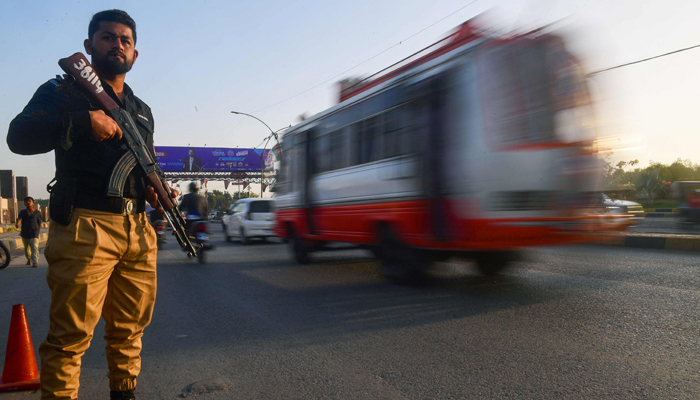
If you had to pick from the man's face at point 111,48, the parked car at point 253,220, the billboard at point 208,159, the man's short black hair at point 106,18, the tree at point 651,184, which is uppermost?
the billboard at point 208,159

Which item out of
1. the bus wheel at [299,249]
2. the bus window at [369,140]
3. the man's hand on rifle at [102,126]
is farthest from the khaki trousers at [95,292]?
the bus wheel at [299,249]

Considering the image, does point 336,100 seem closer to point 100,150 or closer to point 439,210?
point 439,210

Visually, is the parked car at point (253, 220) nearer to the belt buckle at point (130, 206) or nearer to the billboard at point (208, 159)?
the belt buckle at point (130, 206)

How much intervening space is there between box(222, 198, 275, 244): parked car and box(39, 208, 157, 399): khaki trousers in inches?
521

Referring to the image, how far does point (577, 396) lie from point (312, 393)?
152cm

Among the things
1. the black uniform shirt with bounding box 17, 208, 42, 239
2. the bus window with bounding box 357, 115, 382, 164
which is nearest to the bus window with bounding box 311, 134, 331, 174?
the bus window with bounding box 357, 115, 382, 164

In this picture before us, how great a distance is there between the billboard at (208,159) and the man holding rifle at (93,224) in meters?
49.9

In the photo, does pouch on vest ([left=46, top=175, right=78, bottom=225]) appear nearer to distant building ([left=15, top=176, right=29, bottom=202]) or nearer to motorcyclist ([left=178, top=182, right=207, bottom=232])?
motorcyclist ([left=178, top=182, right=207, bottom=232])

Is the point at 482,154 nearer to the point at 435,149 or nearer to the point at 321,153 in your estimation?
the point at 435,149

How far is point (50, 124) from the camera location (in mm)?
2217

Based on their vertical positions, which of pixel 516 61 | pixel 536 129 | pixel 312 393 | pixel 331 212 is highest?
pixel 516 61

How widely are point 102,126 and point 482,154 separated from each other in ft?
13.5

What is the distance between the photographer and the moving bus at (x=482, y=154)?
5520mm

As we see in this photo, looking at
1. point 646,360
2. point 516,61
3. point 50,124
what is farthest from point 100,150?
point 516,61
